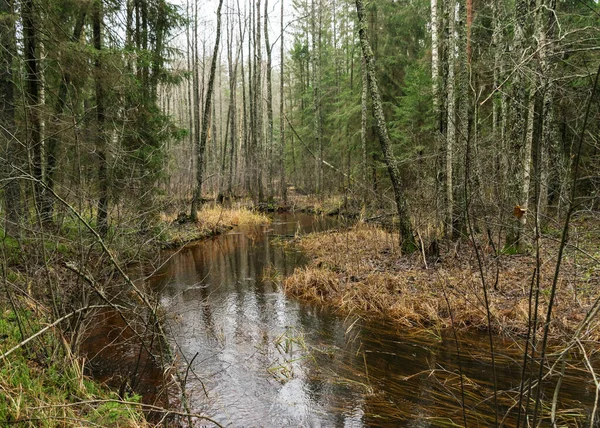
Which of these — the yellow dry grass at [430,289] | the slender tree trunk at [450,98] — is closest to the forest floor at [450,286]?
the yellow dry grass at [430,289]

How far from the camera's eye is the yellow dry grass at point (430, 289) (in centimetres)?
536

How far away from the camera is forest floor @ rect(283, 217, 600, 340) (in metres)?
5.29

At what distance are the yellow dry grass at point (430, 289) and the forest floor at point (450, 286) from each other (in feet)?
Answer: 0.04

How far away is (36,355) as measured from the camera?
12.2ft

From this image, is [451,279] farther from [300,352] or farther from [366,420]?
[366,420]

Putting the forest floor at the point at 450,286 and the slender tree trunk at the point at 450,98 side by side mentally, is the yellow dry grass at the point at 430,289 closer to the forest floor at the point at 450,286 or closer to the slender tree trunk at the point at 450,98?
the forest floor at the point at 450,286

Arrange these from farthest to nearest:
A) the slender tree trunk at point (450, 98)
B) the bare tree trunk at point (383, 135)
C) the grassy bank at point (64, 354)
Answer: the slender tree trunk at point (450, 98) < the bare tree trunk at point (383, 135) < the grassy bank at point (64, 354)

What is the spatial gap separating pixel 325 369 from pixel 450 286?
113 inches

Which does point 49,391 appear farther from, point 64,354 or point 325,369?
point 325,369

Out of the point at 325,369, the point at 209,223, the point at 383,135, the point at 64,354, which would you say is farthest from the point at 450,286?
the point at 209,223

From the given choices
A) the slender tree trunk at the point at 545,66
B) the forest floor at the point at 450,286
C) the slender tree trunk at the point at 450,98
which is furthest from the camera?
the slender tree trunk at the point at 450,98

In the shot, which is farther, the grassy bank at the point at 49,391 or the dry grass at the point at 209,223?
the dry grass at the point at 209,223

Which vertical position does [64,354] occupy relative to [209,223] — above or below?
below

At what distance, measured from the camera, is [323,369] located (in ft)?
15.6
